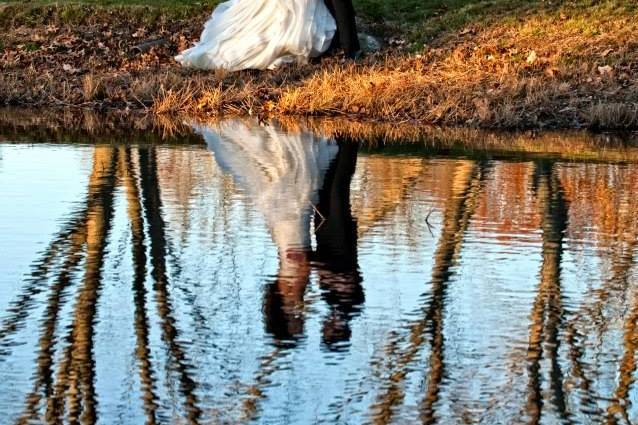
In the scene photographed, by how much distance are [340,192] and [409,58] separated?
1179 cm

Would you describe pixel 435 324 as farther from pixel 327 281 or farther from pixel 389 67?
pixel 389 67

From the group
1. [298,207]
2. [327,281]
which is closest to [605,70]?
[298,207]

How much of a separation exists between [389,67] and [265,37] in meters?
3.29

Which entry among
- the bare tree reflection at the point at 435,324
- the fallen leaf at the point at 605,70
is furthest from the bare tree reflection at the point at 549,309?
the fallen leaf at the point at 605,70

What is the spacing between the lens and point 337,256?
9.35m

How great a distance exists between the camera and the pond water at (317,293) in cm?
611

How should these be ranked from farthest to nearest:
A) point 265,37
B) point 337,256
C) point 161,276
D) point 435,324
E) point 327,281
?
point 265,37, point 337,256, point 161,276, point 327,281, point 435,324

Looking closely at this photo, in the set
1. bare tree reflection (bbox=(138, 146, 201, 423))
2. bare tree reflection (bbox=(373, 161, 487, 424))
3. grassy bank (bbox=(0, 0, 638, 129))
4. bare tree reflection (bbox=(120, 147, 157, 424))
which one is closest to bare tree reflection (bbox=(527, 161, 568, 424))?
bare tree reflection (bbox=(373, 161, 487, 424))

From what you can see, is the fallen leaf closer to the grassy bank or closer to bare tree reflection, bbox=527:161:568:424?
the grassy bank

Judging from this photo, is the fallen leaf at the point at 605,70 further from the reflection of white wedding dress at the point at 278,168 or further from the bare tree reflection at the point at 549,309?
the bare tree reflection at the point at 549,309

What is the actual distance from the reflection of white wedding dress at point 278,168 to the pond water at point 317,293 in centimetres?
4

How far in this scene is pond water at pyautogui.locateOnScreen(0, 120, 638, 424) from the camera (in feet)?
20.0

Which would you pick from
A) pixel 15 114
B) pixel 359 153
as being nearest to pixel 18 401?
pixel 359 153

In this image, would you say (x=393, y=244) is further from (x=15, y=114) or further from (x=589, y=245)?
(x=15, y=114)
